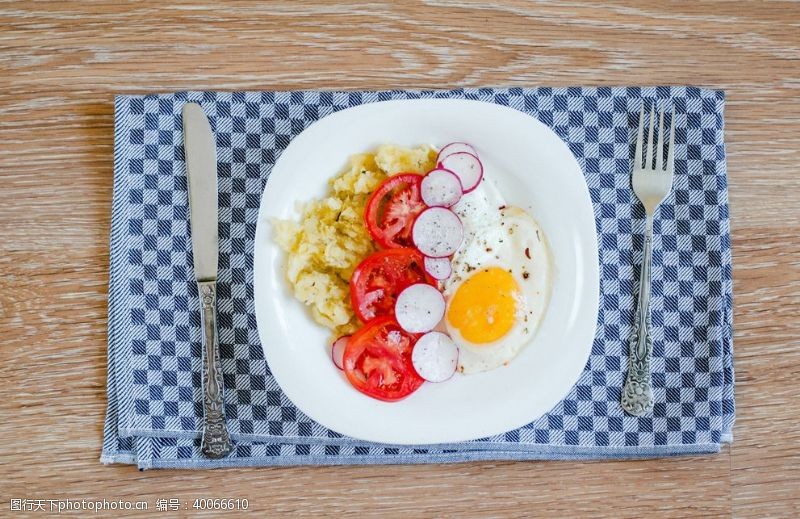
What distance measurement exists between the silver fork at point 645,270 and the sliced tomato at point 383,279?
2.26ft

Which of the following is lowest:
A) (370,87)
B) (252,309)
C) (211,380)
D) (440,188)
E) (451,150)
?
(211,380)

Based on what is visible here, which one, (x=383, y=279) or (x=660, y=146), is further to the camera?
(x=660, y=146)

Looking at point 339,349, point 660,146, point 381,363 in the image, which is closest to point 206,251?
point 339,349

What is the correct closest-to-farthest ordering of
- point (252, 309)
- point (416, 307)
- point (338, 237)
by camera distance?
point (416, 307) → point (338, 237) → point (252, 309)

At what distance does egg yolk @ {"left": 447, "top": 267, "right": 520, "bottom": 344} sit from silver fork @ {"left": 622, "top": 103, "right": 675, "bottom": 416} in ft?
1.48

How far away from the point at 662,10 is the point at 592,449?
1.47 m

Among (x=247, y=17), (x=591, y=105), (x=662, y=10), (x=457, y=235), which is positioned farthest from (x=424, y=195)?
(x=662, y=10)

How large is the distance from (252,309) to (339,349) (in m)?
0.35

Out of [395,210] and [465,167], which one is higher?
[465,167]

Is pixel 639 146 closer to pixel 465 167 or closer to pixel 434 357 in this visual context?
pixel 465 167

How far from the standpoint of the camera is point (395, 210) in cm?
211

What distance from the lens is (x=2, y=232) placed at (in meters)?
2.35

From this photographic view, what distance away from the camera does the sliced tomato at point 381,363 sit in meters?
2.07

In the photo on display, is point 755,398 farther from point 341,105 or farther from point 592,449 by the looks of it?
point 341,105
